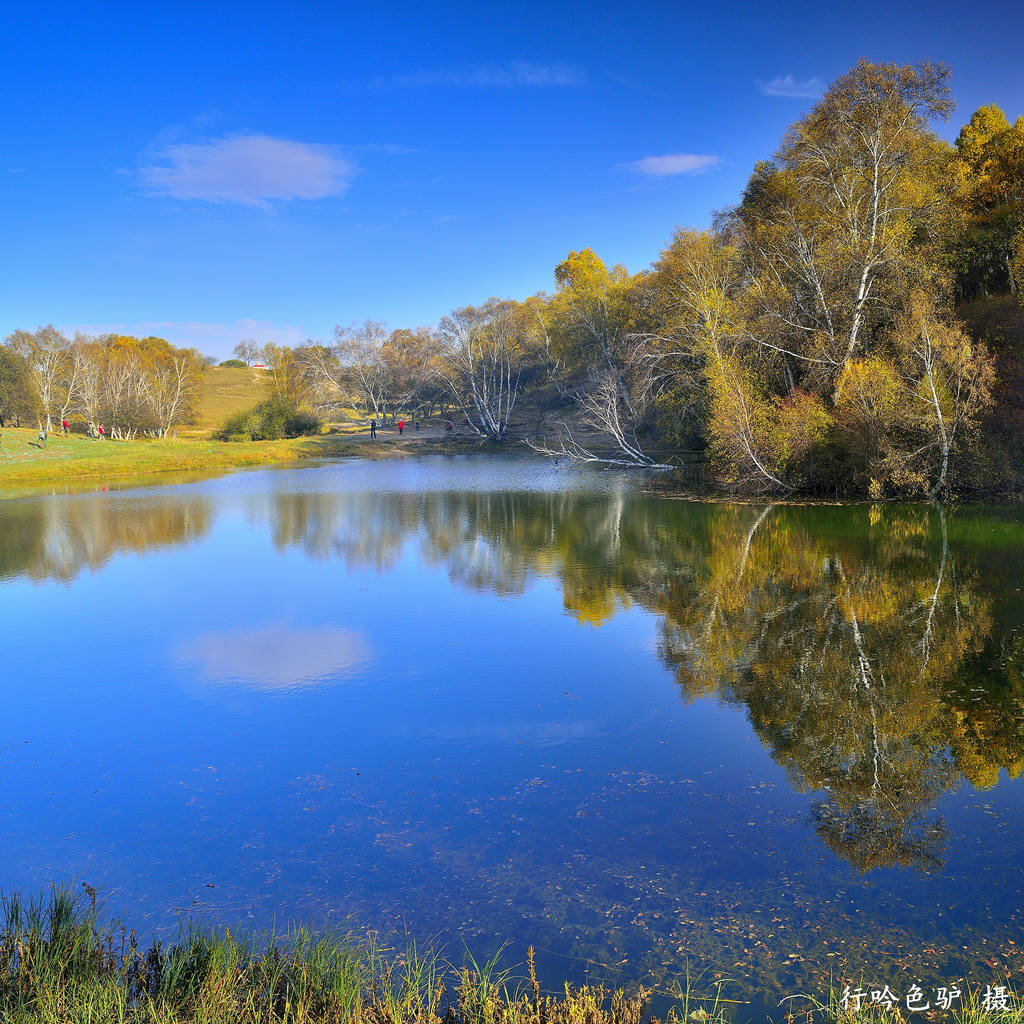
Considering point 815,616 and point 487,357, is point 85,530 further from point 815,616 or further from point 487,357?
point 487,357

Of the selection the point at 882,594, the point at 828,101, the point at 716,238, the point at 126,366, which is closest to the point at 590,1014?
the point at 882,594

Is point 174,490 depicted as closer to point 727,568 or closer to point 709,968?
point 727,568

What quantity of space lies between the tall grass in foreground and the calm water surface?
295 millimetres

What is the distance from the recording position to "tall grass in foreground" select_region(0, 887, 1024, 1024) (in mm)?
3686

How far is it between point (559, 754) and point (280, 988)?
357cm

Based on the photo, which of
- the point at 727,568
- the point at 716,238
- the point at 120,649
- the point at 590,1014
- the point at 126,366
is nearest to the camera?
the point at 590,1014

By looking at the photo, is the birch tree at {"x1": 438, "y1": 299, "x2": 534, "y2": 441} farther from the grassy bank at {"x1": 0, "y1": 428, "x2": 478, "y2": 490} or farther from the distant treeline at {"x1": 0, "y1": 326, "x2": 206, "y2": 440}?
the distant treeline at {"x1": 0, "y1": 326, "x2": 206, "y2": 440}

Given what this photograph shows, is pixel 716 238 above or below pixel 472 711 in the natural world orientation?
above

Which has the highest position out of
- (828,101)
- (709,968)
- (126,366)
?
(828,101)

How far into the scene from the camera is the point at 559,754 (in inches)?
282

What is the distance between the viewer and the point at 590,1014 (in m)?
3.70

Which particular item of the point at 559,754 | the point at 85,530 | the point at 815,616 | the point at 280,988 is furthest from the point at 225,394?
the point at 280,988

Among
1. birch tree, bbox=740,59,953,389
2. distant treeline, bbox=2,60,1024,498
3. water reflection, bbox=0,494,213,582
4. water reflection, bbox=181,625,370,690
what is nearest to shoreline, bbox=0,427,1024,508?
distant treeline, bbox=2,60,1024,498

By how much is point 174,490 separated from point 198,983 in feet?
101
